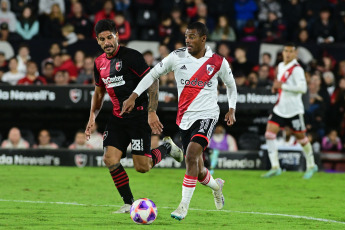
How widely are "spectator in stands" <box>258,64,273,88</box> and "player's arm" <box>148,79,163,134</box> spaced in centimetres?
835

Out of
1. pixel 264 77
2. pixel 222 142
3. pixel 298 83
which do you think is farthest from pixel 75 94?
pixel 298 83

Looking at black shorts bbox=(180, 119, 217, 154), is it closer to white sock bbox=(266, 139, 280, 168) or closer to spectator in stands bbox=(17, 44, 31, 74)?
white sock bbox=(266, 139, 280, 168)

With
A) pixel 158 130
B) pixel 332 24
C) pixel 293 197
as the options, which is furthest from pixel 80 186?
pixel 332 24

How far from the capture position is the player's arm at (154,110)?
7.95 metres

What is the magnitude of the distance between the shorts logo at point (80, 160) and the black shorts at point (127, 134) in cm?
687

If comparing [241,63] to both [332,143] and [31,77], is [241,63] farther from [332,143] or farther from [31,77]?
[31,77]

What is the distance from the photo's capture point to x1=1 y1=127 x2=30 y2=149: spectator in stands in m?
15.4

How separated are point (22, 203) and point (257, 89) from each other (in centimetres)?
745

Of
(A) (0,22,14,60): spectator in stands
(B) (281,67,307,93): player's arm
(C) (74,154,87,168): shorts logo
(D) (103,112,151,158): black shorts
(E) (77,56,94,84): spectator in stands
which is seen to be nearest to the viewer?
(D) (103,112,151,158): black shorts

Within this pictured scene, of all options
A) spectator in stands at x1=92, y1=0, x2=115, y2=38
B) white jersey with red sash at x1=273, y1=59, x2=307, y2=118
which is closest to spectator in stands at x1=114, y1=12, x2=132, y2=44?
spectator in stands at x1=92, y1=0, x2=115, y2=38

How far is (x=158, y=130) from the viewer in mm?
7945

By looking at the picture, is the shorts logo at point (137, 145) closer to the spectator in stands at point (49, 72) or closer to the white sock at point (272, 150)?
the white sock at point (272, 150)

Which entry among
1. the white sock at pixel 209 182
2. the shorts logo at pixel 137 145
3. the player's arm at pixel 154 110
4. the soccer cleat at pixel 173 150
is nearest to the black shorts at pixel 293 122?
the soccer cleat at pixel 173 150

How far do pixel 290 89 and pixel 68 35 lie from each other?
6.24 meters
